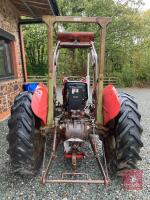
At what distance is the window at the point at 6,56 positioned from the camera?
645 cm

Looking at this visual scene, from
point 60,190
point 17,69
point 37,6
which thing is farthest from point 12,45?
point 60,190

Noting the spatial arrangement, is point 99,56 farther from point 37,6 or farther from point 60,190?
point 37,6

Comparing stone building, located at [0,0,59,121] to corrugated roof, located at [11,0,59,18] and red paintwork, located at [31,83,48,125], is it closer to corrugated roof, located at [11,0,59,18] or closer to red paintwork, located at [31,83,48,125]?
corrugated roof, located at [11,0,59,18]

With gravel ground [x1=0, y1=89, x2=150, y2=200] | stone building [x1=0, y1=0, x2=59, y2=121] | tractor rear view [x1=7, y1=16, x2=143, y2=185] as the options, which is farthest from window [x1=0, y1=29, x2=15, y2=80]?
gravel ground [x1=0, y1=89, x2=150, y2=200]

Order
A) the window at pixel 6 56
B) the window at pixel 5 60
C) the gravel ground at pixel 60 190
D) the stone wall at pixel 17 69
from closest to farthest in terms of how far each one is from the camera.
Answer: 1. the gravel ground at pixel 60 190
2. the stone wall at pixel 17 69
3. the window at pixel 6 56
4. the window at pixel 5 60

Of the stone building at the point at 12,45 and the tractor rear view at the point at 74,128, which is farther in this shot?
the stone building at the point at 12,45

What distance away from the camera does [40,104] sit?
2826mm

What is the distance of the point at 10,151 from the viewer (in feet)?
8.71

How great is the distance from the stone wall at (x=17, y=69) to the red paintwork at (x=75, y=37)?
2.83 metres

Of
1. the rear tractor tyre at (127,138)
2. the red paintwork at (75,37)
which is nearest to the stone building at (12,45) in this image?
the red paintwork at (75,37)

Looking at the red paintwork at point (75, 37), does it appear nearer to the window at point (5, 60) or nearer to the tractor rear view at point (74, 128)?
the tractor rear view at point (74, 128)

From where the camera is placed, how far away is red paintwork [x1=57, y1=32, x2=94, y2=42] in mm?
3389

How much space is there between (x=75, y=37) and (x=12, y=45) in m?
4.32

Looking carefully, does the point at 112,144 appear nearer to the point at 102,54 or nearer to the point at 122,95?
the point at 122,95
